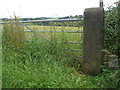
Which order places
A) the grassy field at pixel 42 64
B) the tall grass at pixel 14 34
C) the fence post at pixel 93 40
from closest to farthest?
the grassy field at pixel 42 64, the fence post at pixel 93 40, the tall grass at pixel 14 34

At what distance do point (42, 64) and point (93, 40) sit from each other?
122cm

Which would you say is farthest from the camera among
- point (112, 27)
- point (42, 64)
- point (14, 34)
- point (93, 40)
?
point (14, 34)

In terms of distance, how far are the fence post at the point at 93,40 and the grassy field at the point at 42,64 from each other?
0.65 feet

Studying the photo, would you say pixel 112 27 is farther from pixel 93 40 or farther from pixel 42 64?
pixel 42 64

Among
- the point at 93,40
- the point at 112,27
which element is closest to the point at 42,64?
the point at 93,40

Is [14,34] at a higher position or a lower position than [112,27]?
lower

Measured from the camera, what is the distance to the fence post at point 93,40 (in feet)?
11.1

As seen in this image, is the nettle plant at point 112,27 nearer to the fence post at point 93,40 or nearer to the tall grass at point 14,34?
the fence post at point 93,40

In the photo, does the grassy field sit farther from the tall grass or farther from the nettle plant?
the nettle plant

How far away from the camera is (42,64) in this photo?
139 inches

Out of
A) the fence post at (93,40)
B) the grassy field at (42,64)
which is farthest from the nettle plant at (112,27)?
the grassy field at (42,64)

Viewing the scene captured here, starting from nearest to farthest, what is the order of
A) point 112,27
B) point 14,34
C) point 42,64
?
point 42,64, point 112,27, point 14,34

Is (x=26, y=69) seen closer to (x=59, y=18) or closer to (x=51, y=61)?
(x=51, y=61)

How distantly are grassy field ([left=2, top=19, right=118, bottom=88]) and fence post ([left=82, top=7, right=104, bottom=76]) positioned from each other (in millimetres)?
197
